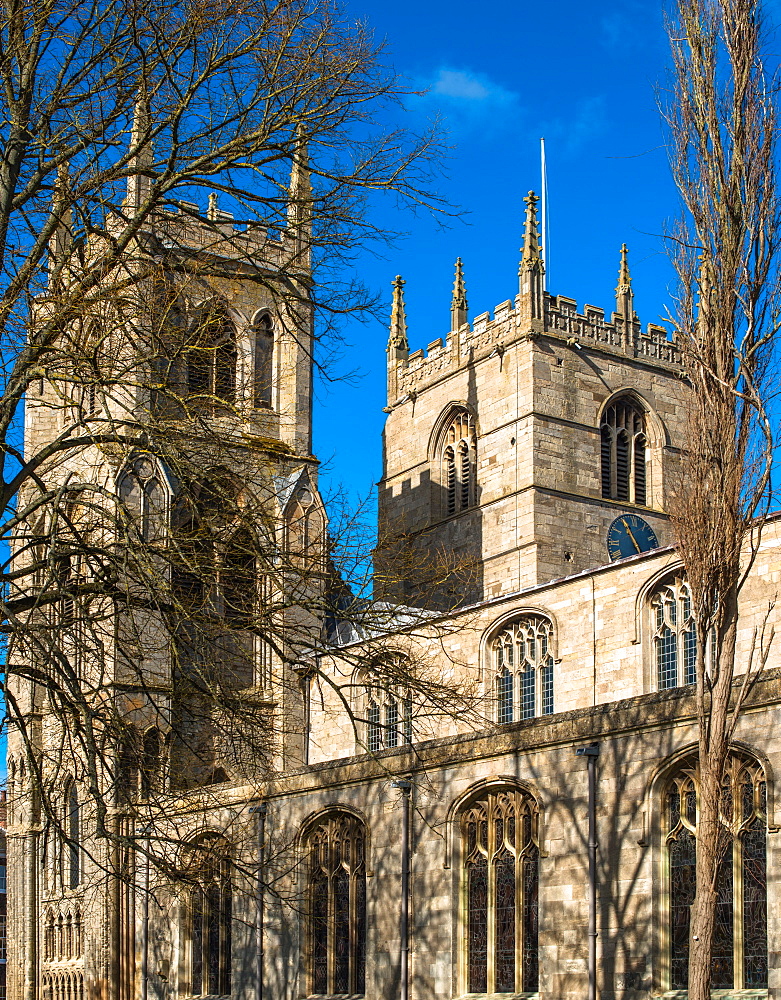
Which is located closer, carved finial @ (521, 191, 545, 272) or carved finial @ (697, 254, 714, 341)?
carved finial @ (697, 254, 714, 341)

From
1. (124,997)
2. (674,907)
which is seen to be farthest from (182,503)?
(124,997)

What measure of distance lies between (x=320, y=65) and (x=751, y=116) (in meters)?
4.30

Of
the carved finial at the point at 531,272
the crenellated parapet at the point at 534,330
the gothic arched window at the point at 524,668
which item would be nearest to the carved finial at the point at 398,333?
the crenellated parapet at the point at 534,330

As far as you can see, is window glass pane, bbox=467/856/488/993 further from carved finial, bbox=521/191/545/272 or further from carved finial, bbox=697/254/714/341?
carved finial, bbox=521/191/545/272

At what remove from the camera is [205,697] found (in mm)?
13602

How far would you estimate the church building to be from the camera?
55.5 feet

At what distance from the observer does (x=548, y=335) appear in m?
46.6

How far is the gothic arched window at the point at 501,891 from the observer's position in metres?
20.3

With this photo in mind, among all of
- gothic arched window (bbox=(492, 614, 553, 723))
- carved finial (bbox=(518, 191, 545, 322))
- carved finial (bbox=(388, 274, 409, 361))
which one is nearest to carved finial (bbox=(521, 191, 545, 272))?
carved finial (bbox=(518, 191, 545, 322))

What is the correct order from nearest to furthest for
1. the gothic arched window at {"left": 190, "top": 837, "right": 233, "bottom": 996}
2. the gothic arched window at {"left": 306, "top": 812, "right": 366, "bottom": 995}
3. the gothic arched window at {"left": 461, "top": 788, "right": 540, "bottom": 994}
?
1. the gothic arched window at {"left": 461, "top": 788, "right": 540, "bottom": 994}
2. the gothic arched window at {"left": 306, "top": 812, "right": 366, "bottom": 995}
3. the gothic arched window at {"left": 190, "top": 837, "right": 233, "bottom": 996}

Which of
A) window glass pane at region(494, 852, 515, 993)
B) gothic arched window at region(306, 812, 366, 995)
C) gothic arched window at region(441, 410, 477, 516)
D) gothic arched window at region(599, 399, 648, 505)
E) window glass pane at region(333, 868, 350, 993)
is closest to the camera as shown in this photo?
window glass pane at region(494, 852, 515, 993)

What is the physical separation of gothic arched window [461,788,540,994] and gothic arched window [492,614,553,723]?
32.3ft

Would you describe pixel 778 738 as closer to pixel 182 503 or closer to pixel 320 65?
pixel 182 503

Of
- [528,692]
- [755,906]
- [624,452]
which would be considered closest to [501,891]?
[755,906]
